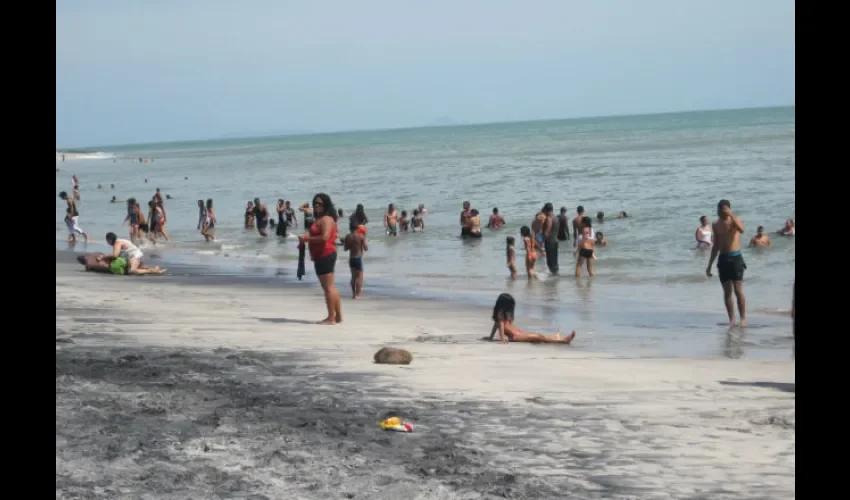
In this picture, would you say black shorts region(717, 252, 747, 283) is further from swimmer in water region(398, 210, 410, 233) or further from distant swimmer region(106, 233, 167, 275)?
swimmer in water region(398, 210, 410, 233)

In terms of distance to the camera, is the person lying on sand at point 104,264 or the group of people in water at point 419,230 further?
the person lying on sand at point 104,264

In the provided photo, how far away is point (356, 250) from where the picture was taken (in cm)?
1622

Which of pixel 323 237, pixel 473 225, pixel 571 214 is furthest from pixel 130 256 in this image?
pixel 571 214

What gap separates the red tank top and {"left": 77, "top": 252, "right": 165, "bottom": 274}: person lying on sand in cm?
869

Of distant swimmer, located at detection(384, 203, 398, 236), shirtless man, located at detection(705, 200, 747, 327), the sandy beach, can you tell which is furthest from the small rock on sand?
distant swimmer, located at detection(384, 203, 398, 236)

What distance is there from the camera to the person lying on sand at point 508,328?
38.9ft

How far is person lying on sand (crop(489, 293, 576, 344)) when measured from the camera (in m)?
11.9

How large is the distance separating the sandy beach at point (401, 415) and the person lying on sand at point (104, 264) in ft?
24.7

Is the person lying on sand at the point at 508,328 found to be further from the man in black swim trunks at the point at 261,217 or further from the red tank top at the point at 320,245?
the man in black swim trunks at the point at 261,217

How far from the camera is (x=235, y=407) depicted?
25.4ft

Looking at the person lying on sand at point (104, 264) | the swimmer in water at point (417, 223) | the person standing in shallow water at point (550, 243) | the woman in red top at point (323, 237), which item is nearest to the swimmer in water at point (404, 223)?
the swimmer in water at point (417, 223)

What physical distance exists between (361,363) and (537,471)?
3.88 meters
